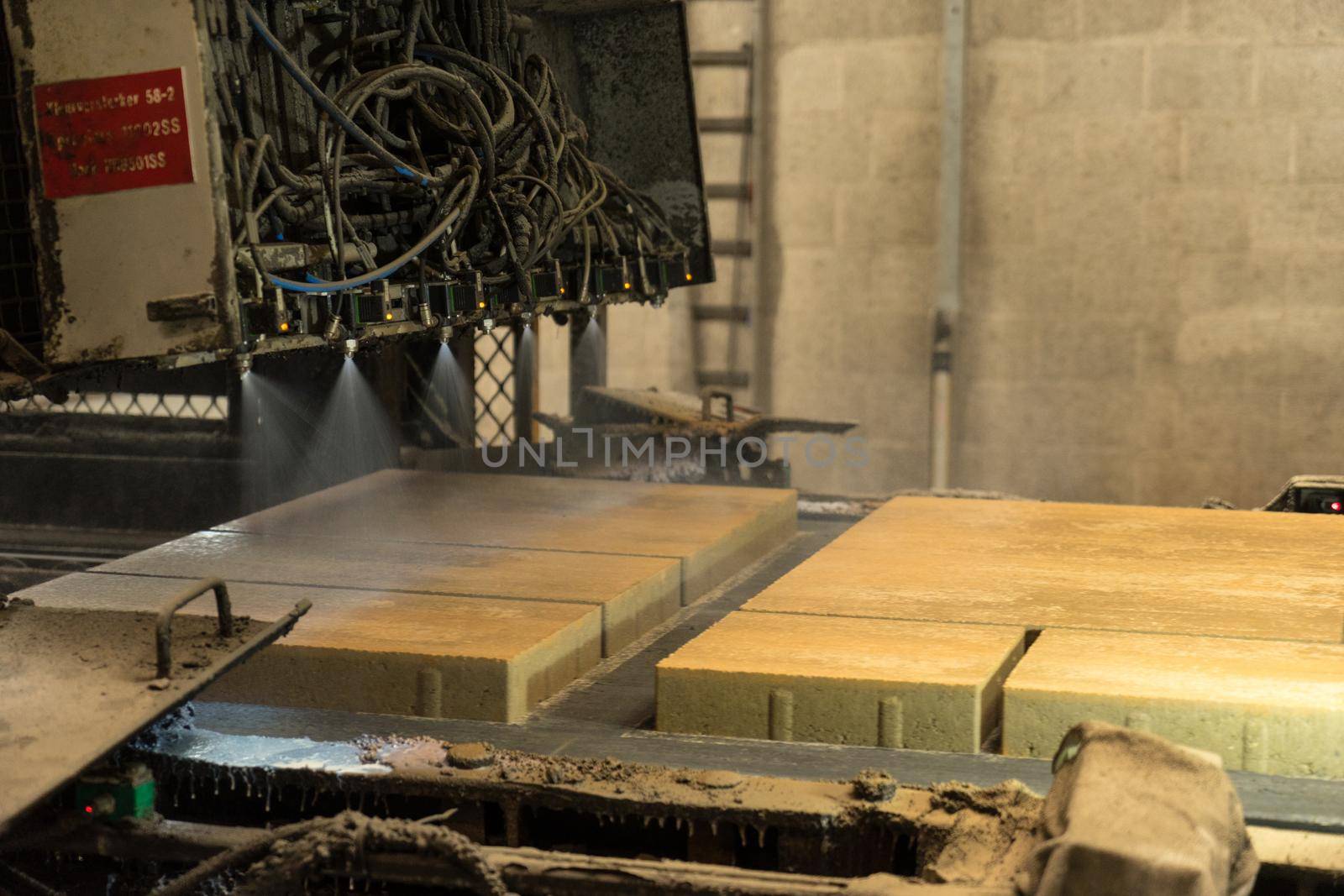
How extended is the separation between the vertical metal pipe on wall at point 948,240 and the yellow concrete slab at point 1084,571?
447 cm

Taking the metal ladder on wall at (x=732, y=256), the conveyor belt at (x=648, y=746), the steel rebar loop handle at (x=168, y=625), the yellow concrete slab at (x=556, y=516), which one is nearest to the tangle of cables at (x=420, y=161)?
the steel rebar loop handle at (x=168, y=625)

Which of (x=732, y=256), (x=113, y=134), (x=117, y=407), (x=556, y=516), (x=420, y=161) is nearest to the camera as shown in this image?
(x=113, y=134)

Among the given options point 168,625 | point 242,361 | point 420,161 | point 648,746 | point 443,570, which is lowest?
point 648,746

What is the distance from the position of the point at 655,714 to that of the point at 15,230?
1.94 metres

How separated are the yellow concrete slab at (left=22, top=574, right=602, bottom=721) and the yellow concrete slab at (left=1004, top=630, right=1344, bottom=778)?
4.00 feet

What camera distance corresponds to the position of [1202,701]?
3650 millimetres

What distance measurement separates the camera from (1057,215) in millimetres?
10734

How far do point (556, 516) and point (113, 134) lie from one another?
2764 millimetres

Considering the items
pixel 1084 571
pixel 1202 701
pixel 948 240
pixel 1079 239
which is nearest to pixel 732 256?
pixel 948 240

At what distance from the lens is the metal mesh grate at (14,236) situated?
391 cm

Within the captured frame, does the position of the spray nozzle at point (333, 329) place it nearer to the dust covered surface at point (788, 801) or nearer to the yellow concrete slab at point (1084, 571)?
the dust covered surface at point (788, 801)

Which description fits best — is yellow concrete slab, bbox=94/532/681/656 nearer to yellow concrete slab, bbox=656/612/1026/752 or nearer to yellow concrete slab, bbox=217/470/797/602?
yellow concrete slab, bbox=217/470/797/602

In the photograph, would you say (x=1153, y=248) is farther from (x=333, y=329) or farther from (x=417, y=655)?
(x=417, y=655)

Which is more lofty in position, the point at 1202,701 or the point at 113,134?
the point at 113,134
